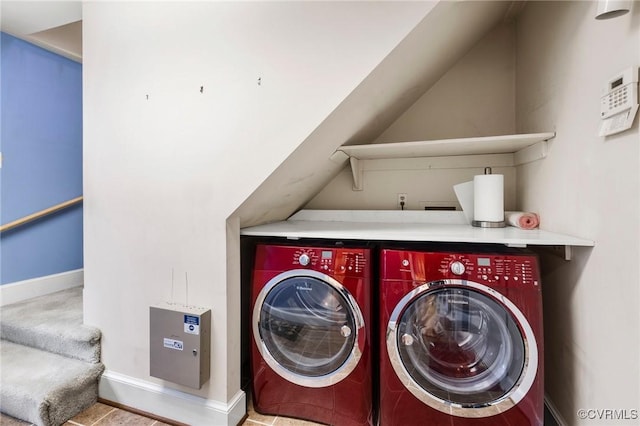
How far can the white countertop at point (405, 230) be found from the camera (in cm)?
118

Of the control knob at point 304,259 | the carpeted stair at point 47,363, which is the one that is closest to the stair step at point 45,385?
the carpeted stair at point 47,363

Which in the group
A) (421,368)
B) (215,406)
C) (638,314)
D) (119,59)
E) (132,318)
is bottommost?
(215,406)

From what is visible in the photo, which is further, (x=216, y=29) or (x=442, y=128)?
(x=442, y=128)

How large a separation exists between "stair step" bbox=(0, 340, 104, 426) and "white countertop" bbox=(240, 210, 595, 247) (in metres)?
1.19

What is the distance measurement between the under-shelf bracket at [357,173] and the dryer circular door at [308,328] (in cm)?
91

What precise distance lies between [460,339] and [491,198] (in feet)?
2.49

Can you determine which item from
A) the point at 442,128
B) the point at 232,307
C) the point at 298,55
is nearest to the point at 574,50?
the point at 442,128

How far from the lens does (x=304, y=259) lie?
1385 mm

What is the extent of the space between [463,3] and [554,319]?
5.11 feet

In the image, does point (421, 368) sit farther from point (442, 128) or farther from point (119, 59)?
point (119, 59)

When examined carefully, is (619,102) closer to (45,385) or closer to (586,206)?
(586,206)

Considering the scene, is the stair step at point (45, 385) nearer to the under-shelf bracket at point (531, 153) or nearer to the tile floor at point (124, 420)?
the tile floor at point (124, 420)

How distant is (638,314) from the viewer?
33.9 inches

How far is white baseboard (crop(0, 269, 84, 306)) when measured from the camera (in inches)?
85.9
